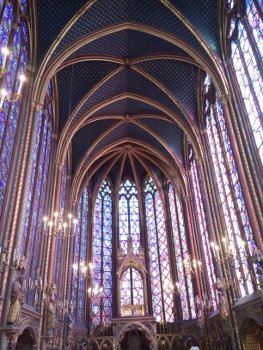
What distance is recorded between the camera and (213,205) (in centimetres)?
1756

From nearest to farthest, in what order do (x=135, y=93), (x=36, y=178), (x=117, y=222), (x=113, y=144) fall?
1. (x=36, y=178)
2. (x=135, y=93)
3. (x=113, y=144)
4. (x=117, y=222)

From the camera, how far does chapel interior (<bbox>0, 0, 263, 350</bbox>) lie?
42.9 ft

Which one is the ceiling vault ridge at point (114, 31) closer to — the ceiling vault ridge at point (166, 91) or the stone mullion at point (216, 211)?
the ceiling vault ridge at point (166, 91)

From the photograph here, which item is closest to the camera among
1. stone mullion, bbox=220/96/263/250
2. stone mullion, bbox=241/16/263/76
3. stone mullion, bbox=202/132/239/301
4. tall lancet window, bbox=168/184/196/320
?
stone mullion, bbox=220/96/263/250

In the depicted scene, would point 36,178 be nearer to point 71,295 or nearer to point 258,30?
point 71,295

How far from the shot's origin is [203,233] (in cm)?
2062

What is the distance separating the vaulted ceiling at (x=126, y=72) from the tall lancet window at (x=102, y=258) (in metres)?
2.53

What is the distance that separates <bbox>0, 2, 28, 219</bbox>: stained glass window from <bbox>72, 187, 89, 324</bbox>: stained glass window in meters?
10.5

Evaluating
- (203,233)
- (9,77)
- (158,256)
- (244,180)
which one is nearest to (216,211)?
(203,233)

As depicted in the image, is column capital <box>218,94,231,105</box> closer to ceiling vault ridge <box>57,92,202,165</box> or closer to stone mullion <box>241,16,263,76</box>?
stone mullion <box>241,16,263,76</box>

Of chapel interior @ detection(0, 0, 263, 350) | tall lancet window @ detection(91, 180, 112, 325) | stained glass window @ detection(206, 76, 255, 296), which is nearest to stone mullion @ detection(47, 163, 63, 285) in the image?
chapel interior @ detection(0, 0, 263, 350)

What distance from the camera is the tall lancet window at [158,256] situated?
23.9 metres

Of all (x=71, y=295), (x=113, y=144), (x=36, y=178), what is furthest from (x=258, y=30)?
(x=71, y=295)

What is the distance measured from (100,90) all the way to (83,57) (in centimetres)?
303
